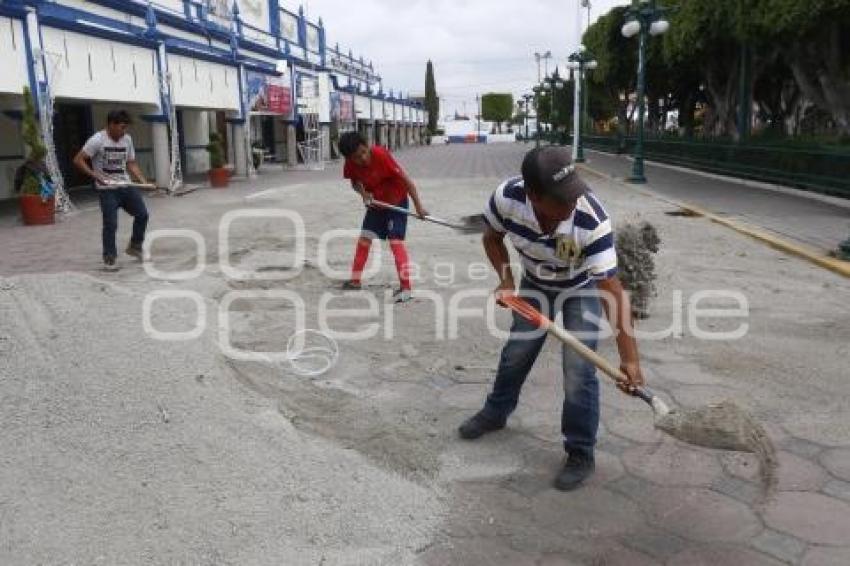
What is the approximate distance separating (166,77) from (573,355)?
15.5 metres

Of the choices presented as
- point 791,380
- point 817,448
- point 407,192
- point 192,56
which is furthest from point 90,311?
point 192,56

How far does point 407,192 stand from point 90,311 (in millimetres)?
3003

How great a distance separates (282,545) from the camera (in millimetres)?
2584

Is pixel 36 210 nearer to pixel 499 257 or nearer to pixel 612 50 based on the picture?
pixel 499 257

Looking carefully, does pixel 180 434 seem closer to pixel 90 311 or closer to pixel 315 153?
pixel 90 311

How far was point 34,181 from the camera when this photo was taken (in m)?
11.5

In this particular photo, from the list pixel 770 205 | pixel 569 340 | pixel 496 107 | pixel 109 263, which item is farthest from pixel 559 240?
pixel 496 107

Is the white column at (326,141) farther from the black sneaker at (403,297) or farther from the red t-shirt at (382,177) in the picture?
the black sneaker at (403,297)

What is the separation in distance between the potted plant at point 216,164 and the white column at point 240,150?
2895 millimetres

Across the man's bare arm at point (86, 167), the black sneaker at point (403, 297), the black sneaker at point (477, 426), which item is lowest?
the black sneaker at point (477, 426)

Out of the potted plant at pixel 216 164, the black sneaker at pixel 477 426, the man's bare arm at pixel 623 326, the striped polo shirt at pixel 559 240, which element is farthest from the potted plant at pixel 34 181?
the man's bare arm at pixel 623 326

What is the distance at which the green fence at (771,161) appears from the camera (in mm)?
12703

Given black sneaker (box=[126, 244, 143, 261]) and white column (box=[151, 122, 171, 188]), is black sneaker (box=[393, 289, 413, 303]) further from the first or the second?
white column (box=[151, 122, 171, 188])

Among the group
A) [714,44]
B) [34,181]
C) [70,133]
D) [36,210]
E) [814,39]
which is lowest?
[36,210]
